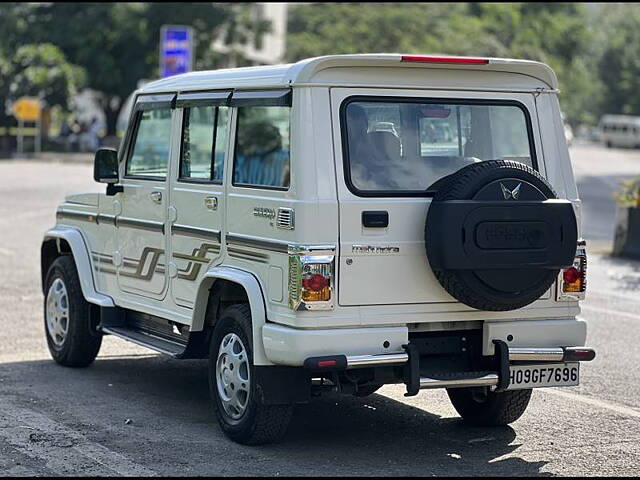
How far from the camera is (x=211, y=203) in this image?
25.2 ft

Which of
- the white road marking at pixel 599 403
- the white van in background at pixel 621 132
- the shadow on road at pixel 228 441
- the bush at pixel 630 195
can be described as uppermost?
the white van in background at pixel 621 132

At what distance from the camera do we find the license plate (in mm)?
7090

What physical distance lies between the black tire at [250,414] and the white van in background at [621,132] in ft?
268

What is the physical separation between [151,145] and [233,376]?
87.6 inches

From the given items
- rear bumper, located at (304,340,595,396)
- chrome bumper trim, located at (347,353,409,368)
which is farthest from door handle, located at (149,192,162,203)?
chrome bumper trim, located at (347,353,409,368)

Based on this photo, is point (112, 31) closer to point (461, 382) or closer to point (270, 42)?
point (270, 42)

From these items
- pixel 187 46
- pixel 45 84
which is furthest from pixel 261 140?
pixel 45 84

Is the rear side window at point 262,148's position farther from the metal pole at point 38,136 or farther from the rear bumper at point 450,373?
the metal pole at point 38,136

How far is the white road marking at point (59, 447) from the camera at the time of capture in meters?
6.57

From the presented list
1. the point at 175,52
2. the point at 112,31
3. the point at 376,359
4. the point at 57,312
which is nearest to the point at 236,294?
the point at 376,359

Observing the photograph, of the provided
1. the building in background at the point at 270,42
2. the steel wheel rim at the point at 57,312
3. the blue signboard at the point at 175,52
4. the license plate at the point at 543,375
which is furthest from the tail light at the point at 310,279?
the building in background at the point at 270,42

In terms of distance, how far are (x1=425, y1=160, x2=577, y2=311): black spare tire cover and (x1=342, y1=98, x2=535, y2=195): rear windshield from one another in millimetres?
244

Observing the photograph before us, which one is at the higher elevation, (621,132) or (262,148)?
(621,132)

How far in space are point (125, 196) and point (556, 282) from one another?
10.3ft
